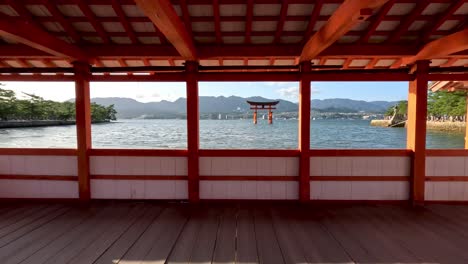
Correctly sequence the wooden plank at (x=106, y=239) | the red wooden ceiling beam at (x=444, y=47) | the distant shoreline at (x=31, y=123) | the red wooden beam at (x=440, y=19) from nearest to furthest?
the wooden plank at (x=106, y=239) → the red wooden ceiling beam at (x=444, y=47) → the red wooden beam at (x=440, y=19) → the distant shoreline at (x=31, y=123)

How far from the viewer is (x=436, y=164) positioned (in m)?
4.04

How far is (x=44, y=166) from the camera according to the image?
4152 mm

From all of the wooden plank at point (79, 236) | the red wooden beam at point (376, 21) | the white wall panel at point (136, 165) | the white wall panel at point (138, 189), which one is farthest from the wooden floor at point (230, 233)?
the red wooden beam at point (376, 21)

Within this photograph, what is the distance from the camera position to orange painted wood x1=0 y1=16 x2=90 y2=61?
259cm

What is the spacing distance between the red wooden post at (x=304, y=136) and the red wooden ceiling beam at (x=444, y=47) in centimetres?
168

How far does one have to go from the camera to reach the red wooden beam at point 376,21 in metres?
3.07

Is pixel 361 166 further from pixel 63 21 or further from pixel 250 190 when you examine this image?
pixel 63 21

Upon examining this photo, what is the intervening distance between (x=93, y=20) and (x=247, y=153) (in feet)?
10.1

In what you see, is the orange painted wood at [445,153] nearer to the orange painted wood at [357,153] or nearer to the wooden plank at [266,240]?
the orange painted wood at [357,153]

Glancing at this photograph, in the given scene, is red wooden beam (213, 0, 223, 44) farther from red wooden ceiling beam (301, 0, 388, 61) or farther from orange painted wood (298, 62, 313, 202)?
orange painted wood (298, 62, 313, 202)

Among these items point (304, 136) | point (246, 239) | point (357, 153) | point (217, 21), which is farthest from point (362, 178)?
point (217, 21)

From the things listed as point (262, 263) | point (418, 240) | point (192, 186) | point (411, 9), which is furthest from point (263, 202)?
point (411, 9)

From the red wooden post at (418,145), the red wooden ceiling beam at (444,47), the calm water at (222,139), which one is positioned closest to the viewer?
the red wooden ceiling beam at (444,47)

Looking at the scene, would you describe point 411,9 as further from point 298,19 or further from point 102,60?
point 102,60
